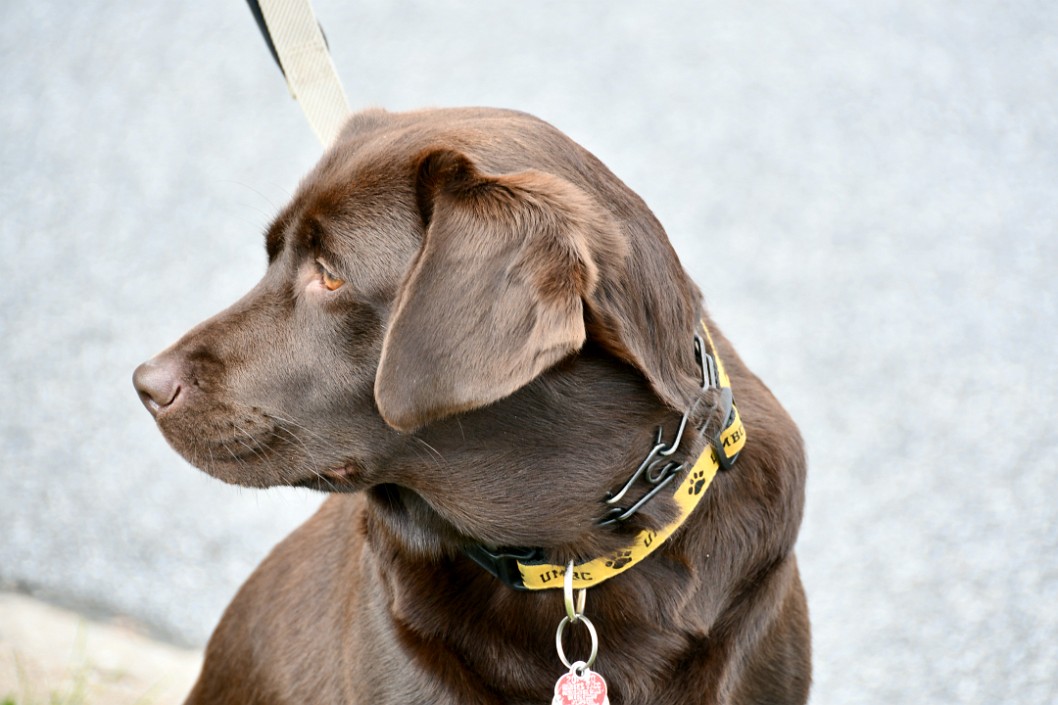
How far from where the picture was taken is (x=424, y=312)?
1.81 metres

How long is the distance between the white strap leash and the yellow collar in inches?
43.3

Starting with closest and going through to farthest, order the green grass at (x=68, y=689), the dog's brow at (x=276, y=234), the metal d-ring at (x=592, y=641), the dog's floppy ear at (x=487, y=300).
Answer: the dog's floppy ear at (x=487, y=300) → the metal d-ring at (x=592, y=641) → the dog's brow at (x=276, y=234) → the green grass at (x=68, y=689)

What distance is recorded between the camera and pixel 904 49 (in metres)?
5.71

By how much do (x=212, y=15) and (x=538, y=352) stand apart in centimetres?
528

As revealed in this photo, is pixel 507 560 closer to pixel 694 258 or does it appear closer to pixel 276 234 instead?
pixel 276 234

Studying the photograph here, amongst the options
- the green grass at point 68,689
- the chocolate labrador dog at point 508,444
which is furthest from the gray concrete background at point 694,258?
the chocolate labrador dog at point 508,444

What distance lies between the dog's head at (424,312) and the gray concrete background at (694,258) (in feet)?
6.29

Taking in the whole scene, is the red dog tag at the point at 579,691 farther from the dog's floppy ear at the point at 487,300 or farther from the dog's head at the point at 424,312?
the dog's floppy ear at the point at 487,300

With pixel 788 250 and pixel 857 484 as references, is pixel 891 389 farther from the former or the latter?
pixel 788 250

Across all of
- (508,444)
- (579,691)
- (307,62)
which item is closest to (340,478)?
(508,444)

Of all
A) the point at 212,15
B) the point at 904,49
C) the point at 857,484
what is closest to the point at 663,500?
the point at 857,484

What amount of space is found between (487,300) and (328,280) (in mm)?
450

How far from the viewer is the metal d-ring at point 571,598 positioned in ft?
6.97

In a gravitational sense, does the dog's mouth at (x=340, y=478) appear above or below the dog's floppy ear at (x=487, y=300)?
below
